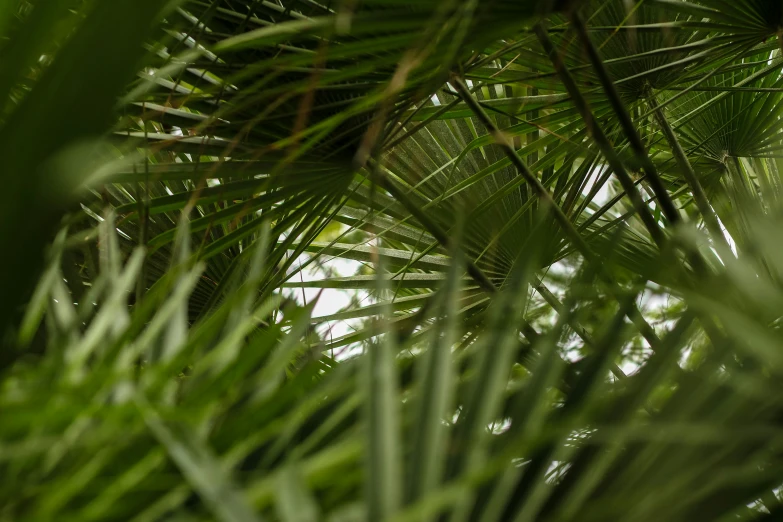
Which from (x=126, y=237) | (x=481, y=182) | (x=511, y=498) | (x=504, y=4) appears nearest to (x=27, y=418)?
(x=511, y=498)

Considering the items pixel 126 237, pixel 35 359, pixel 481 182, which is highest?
pixel 126 237

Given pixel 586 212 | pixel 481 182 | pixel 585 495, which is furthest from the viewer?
pixel 586 212

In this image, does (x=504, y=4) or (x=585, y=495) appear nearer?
(x=585, y=495)

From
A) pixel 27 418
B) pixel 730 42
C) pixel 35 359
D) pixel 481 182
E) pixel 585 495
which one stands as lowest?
pixel 585 495

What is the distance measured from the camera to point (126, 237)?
133 cm

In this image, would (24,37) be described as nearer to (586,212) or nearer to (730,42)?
(730,42)

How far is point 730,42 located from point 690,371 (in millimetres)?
923

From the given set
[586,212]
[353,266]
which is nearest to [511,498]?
[586,212]

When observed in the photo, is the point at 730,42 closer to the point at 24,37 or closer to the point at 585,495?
the point at 585,495

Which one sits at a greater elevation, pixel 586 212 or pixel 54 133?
pixel 586 212

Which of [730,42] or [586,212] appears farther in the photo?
[586,212]

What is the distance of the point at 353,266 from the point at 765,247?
6.87 feet

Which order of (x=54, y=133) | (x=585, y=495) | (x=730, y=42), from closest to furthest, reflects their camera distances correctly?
(x=54, y=133), (x=585, y=495), (x=730, y=42)

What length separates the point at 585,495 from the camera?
1.30 feet
